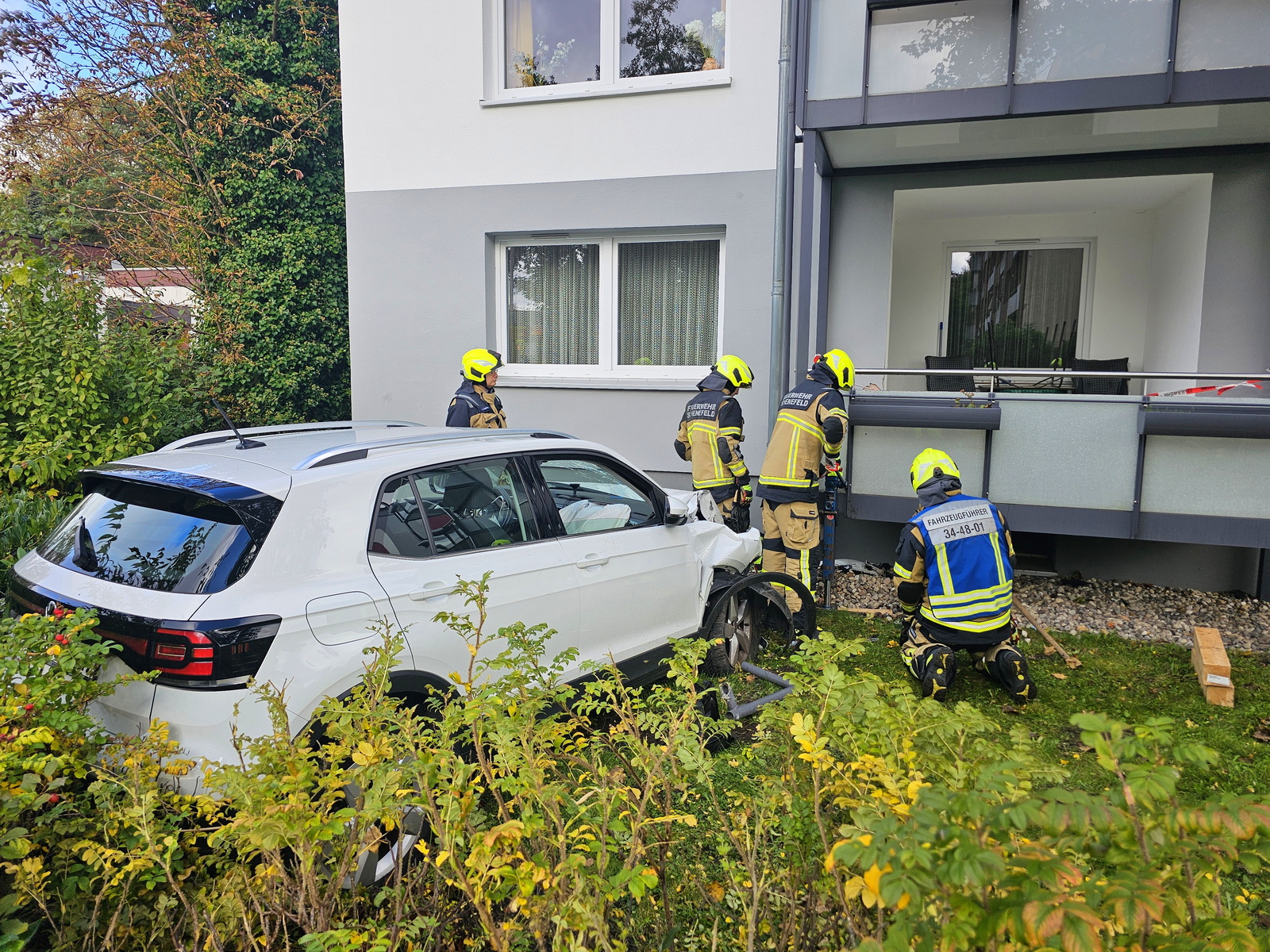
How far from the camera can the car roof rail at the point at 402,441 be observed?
3.22 meters

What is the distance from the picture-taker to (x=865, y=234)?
26.0ft

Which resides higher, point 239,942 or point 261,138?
point 261,138

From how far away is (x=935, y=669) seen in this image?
181 inches

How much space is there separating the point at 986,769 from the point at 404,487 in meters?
2.52

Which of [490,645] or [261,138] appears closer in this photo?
[490,645]

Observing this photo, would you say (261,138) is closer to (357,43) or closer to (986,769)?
(357,43)

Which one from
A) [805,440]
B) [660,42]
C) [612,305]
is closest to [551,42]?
[660,42]

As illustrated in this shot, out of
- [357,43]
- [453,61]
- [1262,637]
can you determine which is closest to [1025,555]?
[1262,637]

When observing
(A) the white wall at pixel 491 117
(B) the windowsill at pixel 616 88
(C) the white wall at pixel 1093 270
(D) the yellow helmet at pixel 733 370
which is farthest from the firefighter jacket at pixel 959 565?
(B) the windowsill at pixel 616 88

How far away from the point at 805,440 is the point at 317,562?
4.07m

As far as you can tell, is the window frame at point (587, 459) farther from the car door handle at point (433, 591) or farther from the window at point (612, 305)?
the window at point (612, 305)

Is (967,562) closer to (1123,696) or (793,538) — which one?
(1123,696)

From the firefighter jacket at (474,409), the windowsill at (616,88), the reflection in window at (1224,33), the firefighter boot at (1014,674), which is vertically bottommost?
the firefighter boot at (1014,674)

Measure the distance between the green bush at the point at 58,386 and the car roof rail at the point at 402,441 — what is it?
401 centimetres
